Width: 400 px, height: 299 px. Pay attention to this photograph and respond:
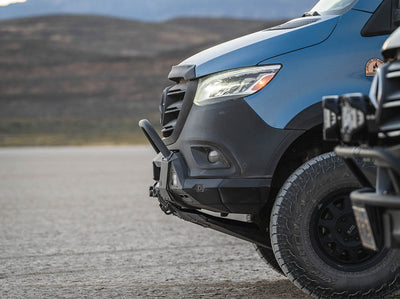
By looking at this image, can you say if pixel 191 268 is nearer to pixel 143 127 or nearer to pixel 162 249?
pixel 162 249

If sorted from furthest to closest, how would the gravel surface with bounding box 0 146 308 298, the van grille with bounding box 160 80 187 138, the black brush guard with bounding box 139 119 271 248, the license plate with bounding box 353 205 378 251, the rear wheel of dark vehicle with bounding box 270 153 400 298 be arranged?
the gravel surface with bounding box 0 146 308 298, the van grille with bounding box 160 80 187 138, the black brush guard with bounding box 139 119 271 248, the rear wheel of dark vehicle with bounding box 270 153 400 298, the license plate with bounding box 353 205 378 251

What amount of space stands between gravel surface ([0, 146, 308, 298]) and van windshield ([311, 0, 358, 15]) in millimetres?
1866

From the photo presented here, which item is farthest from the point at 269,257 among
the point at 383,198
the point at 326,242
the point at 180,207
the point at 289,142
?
the point at 383,198

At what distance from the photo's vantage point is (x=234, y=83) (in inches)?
172

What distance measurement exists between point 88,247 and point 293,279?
3142 mm

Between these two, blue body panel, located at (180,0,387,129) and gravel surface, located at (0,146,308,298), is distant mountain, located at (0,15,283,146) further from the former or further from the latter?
blue body panel, located at (180,0,387,129)

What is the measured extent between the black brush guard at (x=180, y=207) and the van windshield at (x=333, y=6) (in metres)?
1.40

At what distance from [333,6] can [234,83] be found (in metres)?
1.02

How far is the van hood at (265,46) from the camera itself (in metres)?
4.34

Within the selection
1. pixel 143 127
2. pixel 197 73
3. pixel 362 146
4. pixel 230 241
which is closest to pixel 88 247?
pixel 230 241

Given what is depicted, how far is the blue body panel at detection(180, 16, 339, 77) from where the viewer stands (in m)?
4.33

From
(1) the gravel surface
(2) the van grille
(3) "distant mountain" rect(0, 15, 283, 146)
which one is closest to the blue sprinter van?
(2) the van grille

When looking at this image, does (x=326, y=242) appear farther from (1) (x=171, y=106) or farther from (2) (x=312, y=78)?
(1) (x=171, y=106)

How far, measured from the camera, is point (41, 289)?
506 centimetres
